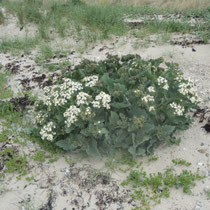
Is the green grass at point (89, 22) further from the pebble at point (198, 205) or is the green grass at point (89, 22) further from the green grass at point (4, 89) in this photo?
the pebble at point (198, 205)

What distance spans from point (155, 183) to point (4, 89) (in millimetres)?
4141

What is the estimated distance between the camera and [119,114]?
11.9 feet

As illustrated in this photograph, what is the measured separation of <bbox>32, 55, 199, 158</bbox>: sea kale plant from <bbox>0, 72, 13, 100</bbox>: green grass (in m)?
1.79

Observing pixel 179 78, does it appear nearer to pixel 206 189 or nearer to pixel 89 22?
pixel 206 189

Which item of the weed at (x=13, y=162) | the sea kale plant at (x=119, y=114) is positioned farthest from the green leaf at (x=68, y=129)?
the weed at (x=13, y=162)

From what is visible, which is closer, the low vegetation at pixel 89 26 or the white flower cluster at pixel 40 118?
the white flower cluster at pixel 40 118

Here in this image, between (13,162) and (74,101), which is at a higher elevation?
(74,101)

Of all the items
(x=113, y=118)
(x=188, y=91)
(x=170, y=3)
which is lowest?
(x=170, y=3)

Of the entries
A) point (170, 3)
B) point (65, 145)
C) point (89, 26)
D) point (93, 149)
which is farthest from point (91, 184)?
point (170, 3)

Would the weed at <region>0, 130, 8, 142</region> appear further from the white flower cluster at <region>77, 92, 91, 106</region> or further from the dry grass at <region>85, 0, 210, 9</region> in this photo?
the dry grass at <region>85, 0, 210, 9</region>

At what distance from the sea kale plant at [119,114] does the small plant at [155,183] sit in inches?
12.8

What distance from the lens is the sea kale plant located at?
3.52 meters

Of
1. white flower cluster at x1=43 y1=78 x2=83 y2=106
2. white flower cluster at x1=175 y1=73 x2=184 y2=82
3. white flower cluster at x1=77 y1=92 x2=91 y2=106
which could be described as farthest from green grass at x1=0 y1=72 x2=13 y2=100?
white flower cluster at x1=175 y1=73 x2=184 y2=82

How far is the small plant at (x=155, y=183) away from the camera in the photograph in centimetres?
324
